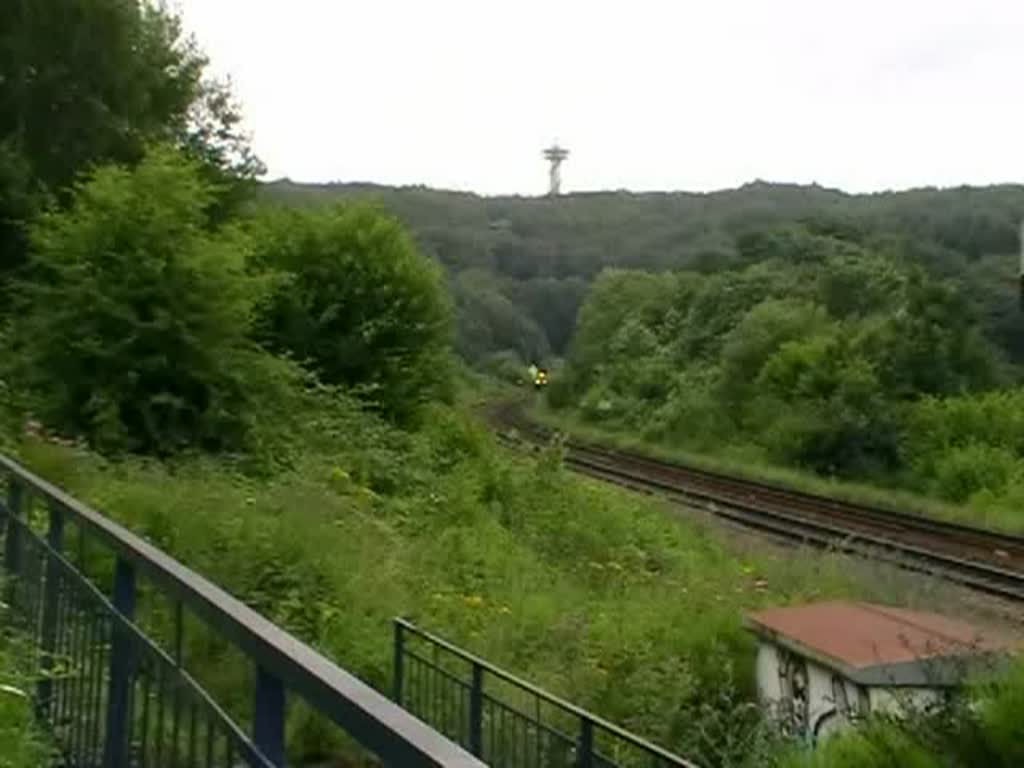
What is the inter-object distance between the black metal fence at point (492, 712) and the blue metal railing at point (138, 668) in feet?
8.43

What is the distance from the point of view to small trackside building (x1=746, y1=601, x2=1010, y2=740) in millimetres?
9352

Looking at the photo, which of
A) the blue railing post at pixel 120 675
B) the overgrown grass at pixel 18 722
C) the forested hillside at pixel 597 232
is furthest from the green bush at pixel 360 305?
the forested hillside at pixel 597 232

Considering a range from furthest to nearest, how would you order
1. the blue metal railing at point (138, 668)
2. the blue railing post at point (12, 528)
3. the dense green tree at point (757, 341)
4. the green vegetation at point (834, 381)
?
1. the dense green tree at point (757, 341)
2. the green vegetation at point (834, 381)
3. the blue railing post at point (12, 528)
4. the blue metal railing at point (138, 668)

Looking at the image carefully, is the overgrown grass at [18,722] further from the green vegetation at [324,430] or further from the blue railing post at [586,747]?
the blue railing post at [586,747]

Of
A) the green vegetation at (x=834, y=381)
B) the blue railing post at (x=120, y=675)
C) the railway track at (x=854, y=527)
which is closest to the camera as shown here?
the blue railing post at (x=120, y=675)

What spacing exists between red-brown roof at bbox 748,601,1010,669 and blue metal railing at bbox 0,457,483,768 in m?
5.23

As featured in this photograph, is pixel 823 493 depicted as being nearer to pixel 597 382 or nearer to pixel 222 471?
pixel 222 471

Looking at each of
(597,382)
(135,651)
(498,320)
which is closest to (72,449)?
(135,651)

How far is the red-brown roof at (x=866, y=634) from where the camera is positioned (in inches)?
412

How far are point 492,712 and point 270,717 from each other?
22.2 ft

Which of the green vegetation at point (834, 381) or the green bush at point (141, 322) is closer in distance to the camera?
the green bush at point (141, 322)

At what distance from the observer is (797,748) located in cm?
867

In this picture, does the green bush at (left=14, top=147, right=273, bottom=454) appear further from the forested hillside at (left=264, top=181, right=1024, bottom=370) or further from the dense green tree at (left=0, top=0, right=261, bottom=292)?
the forested hillside at (left=264, top=181, right=1024, bottom=370)

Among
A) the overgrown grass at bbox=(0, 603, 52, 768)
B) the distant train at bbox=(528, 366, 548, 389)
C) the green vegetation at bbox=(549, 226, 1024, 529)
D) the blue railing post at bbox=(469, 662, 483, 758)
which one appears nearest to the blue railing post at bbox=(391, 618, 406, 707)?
the blue railing post at bbox=(469, 662, 483, 758)
